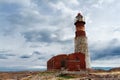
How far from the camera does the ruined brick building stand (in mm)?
61219

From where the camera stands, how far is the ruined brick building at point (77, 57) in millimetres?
61219

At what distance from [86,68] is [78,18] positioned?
50.0 feet

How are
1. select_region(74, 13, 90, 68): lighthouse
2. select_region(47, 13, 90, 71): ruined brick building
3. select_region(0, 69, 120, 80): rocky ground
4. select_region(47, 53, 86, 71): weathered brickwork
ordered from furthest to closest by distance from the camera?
select_region(74, 13, 90, 68): lighthouse → select_region(47, 13, 90, 71): ruined brick building → select_region(47, 53, 86, 71): weathered brickwork → select_region(0, 69, 120, 80): rocky ground

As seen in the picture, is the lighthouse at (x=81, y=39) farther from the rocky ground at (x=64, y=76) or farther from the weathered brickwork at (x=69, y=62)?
the rocky ground at (x=64, y=76)

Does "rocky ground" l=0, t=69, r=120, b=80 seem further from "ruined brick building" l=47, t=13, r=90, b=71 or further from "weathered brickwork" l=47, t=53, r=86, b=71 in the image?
"ruined brick building" l=47, t=13, r=90, b=71

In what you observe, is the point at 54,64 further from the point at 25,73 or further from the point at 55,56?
the point at 25,73

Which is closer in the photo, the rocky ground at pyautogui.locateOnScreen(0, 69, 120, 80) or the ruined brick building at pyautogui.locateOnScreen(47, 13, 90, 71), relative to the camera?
the rocky ground at pyautogui.locateOnScreen(0, 69, 120, 80)

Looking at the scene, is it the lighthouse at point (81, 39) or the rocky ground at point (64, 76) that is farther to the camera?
the lighthouse at point (81, 39)

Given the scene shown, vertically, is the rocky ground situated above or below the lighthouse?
below

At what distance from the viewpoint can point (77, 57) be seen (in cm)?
6209

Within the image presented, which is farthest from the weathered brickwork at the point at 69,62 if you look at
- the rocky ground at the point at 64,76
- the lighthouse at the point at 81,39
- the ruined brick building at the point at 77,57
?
the rocky ground at the point at 64,76

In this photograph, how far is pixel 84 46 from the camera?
66.4 metres

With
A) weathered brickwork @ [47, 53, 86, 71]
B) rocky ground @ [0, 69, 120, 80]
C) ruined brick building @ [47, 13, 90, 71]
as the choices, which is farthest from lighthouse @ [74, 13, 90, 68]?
rocky ground @ [0, 69, 120, 80]

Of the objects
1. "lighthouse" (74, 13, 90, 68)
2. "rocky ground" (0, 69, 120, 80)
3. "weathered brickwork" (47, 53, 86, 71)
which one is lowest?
"rocky ground" (0, 69, 120, 80)
